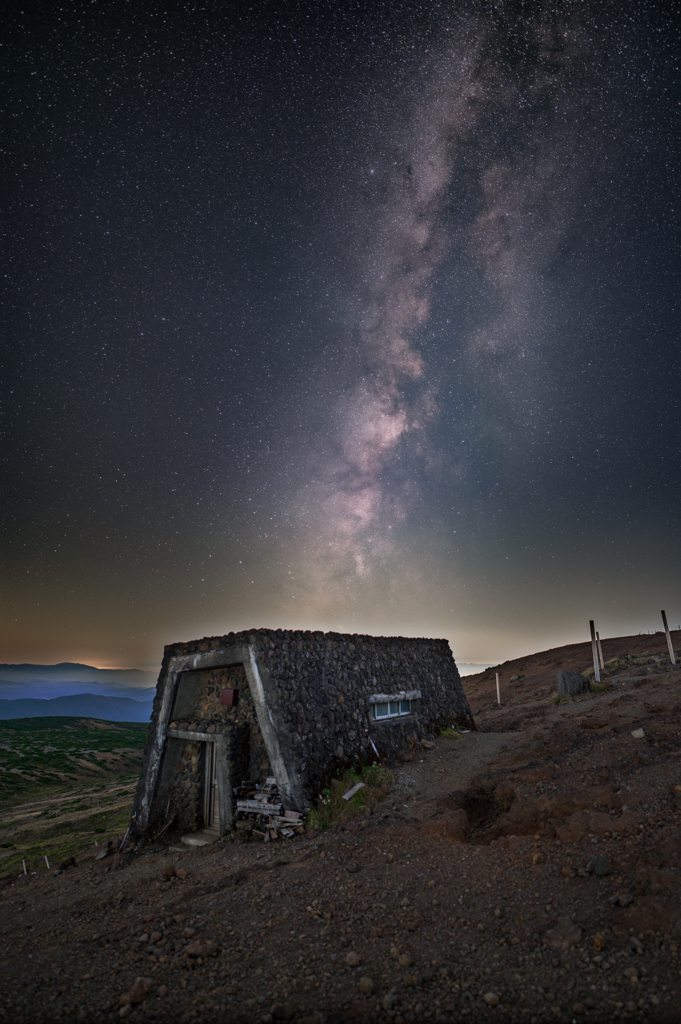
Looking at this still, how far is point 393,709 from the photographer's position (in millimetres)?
15367

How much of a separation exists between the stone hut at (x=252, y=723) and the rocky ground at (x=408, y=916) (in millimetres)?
1409

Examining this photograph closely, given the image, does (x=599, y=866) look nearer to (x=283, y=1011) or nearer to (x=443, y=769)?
(x=283, y=1011)

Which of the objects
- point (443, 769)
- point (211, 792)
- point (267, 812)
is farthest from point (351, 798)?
point (211, 792)

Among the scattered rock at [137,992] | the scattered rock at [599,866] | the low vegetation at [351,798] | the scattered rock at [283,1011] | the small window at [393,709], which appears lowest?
the scattered rock at [137,992]

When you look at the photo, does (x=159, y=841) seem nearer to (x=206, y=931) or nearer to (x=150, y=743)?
(x=150, y=743)

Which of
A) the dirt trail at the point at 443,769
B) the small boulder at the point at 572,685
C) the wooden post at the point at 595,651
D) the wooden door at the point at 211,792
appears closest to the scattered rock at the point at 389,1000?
the dirt trail at the point at 443,769

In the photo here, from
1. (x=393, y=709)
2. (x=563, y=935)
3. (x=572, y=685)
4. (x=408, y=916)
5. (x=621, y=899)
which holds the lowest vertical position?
(x=408, y=916)

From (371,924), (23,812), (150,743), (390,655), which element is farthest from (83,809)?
(371,924)

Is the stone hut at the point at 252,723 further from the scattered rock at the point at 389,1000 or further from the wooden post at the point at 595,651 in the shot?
the wooden post at the point at 595,651

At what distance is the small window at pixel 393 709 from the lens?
1450 centimetres

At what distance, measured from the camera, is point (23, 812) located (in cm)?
2495

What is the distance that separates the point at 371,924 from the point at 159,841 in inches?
313

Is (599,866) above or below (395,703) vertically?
below

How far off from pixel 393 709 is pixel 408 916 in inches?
380
